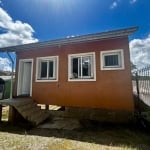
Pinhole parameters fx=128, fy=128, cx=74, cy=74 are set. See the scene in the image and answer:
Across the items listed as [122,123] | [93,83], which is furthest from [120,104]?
[93,83]

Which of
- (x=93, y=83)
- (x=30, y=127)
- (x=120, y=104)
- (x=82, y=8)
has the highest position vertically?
(x=82, y=8)

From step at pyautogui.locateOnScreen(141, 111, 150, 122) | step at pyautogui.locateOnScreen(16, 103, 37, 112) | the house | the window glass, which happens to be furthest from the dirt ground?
the window glass

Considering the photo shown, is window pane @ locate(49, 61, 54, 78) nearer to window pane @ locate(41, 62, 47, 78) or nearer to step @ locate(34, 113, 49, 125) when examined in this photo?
window pane @ locate(41, 62, 47, 78)

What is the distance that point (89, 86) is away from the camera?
6.89m

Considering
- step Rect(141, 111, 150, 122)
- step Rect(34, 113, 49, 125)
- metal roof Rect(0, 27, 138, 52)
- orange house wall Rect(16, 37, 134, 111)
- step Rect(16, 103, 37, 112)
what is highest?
metal roof Rect(0, 27, 138, 52)

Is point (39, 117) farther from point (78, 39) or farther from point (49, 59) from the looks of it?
point (78, 39)

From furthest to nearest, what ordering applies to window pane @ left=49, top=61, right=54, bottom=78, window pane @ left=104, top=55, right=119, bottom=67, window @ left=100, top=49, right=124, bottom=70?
window pane @ left=49, top=61, right=54, bottom=78 → window pane @ left=104, top=55, right=119, bottom=67 → window @ left=100, top=49, right=124, bottom=70

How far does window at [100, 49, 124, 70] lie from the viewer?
636 centimetres

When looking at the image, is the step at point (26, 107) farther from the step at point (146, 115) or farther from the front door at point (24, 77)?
the step at point (146, 115)

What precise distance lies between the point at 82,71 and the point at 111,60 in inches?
66.2

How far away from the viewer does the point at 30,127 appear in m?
6.12

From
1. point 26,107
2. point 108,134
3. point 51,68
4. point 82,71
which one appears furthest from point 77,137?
point 51,68

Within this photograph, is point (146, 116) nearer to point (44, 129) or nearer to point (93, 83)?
point (93, 83)

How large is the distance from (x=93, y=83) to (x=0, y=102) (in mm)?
4882
